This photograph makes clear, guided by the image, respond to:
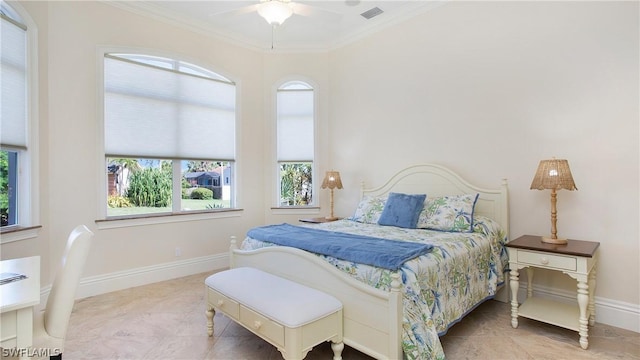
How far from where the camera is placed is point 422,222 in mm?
3332

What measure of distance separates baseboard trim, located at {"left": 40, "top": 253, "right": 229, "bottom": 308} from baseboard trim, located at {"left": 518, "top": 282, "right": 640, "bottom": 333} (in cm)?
385

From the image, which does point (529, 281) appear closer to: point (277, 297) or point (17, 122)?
point (277, 297)

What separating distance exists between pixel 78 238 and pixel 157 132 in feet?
8.84

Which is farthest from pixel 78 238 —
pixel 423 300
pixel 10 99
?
pixel 10 99

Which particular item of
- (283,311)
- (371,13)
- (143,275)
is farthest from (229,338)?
(371,13)

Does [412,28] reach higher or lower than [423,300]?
higher

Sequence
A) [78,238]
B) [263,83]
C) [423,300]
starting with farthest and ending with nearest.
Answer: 1. [263,83]
2. [423,300]
3. [78,238]

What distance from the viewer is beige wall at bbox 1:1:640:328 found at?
9.10ft

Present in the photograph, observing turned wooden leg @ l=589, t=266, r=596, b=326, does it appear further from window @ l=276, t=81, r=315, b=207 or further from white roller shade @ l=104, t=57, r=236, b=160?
white roller shade @ l=104, t=57, r=236, b=160

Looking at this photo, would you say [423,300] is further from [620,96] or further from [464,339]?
[620,96]

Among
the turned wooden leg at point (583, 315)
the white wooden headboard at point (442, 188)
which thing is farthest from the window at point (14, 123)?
the turned wooden leg at point (583, 315)

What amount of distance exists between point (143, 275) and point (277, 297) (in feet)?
8.40

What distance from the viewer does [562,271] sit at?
252 cm

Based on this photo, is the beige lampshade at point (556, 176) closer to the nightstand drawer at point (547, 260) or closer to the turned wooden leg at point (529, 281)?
the nightstand drawer at point (547, 260)
